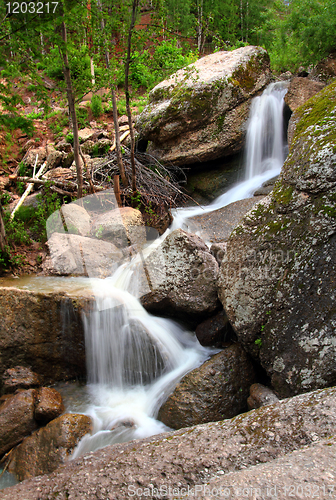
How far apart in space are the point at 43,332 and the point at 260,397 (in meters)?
3.19

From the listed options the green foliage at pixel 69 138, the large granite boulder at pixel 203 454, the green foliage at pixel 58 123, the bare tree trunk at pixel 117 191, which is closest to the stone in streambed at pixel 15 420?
the large granite boulder at pixel 203 454

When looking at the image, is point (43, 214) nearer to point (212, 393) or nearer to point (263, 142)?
point (212, 393)

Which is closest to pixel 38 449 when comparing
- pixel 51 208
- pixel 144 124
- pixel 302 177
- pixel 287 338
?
pixel 287 338

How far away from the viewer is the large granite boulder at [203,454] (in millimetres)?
2029

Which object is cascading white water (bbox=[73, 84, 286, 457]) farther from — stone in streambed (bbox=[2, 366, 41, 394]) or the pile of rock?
stone in streambed (bbox=[2, 366, 41, 394])

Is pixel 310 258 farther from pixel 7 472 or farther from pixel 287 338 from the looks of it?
pixel 7 472

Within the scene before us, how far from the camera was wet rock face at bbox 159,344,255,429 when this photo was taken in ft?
12.0

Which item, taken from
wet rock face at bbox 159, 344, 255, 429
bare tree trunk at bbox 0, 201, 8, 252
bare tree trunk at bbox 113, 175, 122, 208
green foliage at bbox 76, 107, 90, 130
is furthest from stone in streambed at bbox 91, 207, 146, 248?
wet rock face at bbox 159, 344, 255, 429

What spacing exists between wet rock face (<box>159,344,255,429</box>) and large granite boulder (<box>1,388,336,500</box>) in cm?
113

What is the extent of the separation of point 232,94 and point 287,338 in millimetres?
7748

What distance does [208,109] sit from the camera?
8875 millimetres

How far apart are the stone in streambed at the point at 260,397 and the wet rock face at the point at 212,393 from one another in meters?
0.22

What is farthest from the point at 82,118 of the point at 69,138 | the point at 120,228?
the point at 120,228

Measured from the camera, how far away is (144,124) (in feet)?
31.3
